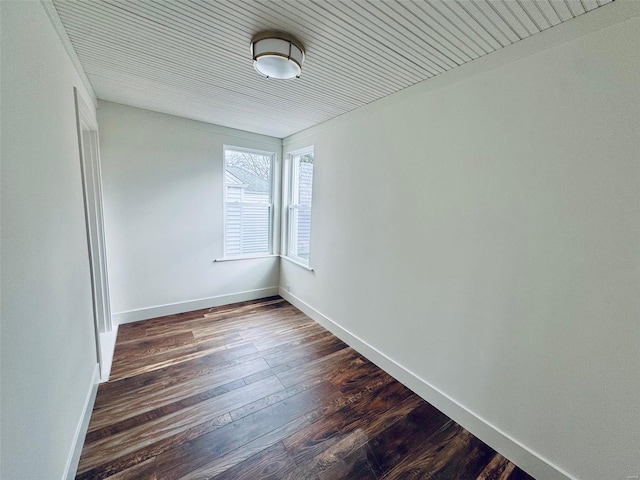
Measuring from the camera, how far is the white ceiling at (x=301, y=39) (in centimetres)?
126

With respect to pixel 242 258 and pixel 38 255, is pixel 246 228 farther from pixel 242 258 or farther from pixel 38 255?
pixel 38 255

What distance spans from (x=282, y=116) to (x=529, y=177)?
7.51 ft

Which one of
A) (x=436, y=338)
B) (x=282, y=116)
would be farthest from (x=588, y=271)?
(x=282, y=116)

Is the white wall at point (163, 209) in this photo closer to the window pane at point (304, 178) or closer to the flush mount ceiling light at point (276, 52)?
the window pane at point (304, 178)

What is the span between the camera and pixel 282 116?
2.86 meters

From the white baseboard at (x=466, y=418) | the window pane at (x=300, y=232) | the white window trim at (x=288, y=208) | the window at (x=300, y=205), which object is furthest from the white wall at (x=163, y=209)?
the white baseboard at (x=466, y=418)

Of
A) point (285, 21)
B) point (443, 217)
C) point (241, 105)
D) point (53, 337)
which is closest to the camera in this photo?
point (53, 337)

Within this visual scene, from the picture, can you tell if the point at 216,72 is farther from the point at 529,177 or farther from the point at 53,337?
the point at 529,177

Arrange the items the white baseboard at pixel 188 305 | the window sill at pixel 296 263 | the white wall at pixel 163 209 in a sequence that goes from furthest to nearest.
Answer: the window sill at pixel 296 263, the white baseboard at pixel 188 305, the white wall at pixel 163 209

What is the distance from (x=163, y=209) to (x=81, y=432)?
85.0 inches

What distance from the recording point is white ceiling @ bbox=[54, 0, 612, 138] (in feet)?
4.15

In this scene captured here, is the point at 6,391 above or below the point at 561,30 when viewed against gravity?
below

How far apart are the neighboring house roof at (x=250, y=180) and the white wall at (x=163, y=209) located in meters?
0.22

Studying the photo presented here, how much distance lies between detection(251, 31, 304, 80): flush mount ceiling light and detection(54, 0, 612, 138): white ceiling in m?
0.05
